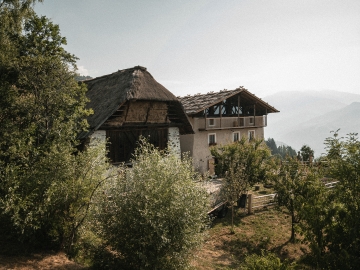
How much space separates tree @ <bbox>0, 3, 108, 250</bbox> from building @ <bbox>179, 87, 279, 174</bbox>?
1369 cm

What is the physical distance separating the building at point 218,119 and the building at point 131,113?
13.2ft

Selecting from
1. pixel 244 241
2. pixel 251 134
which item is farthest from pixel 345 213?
pixel 251 134

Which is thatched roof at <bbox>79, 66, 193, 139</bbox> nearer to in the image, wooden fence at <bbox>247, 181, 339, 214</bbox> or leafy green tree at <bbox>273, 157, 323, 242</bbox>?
wooden fence at <bbox>247, 181, 339, 214</bbox>

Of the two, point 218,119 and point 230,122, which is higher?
point 218,119

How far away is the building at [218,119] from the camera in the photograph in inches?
938

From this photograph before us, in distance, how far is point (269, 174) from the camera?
1555 centimetres

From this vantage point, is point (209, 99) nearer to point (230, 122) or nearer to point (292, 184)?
point (230, 122)

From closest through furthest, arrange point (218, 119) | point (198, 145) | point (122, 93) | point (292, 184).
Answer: point (292, 184), point (122, 93), point (198, 145), point (218, 119)

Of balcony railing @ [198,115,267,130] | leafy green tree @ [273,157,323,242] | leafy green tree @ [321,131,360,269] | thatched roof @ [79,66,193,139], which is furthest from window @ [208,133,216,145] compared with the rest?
leafy green tree @ [321,131,360,269]

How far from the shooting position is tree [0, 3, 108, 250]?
8289 mm

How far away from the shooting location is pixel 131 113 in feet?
55.7

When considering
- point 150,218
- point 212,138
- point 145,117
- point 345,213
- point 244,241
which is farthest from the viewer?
point 212,138

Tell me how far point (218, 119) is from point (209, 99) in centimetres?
210

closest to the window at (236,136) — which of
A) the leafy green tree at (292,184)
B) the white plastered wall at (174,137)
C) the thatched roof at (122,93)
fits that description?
the thatched roof at (122,93)
